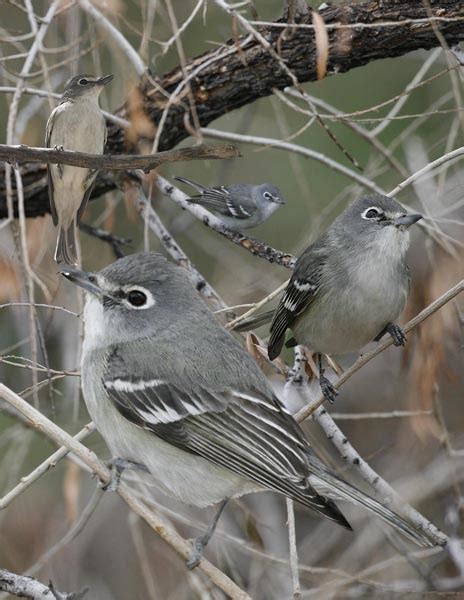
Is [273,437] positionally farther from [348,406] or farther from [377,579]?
[348,406]

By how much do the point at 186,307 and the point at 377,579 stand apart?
2507mm

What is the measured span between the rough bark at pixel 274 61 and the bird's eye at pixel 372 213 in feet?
2.82

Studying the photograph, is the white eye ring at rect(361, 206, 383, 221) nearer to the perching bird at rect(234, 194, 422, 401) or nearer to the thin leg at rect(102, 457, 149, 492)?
the perching bird at rect(234, 194, 422, 401)

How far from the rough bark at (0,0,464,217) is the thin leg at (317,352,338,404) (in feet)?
4.88

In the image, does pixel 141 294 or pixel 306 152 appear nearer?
pixel 141 294

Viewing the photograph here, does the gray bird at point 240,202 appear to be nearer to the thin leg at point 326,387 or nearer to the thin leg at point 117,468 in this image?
the thin leg at point 326,387

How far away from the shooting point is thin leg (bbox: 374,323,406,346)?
4.51 metres

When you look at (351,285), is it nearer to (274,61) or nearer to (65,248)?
(274,61)

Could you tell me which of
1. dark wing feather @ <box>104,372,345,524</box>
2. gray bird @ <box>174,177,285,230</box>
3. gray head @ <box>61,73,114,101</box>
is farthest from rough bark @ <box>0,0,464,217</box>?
dark wing feather @ <box>104,372,345,524</box>

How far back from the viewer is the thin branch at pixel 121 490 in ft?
11.1

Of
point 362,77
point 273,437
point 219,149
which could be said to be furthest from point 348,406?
point 219,149

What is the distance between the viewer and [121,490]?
3486 millimetres

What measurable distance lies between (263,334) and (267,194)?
1.00m

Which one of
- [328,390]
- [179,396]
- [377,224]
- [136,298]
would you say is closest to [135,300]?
[136,298]
